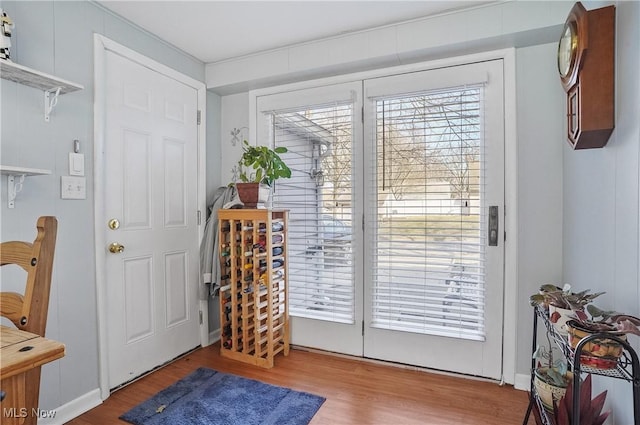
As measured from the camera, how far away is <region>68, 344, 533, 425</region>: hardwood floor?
1843 mm

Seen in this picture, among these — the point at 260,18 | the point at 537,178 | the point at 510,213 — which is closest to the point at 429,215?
the point at 510,213

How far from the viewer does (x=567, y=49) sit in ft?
4.66

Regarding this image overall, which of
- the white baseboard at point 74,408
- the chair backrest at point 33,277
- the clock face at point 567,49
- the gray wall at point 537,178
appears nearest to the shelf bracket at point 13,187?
the chair backrest at point 33,277

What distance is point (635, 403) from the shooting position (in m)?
0.96

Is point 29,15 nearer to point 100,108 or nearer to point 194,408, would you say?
point 100,108

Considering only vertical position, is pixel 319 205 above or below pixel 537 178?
below

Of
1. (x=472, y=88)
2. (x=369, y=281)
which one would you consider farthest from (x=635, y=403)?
(x=472, y=88)

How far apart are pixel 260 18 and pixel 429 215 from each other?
168 cm

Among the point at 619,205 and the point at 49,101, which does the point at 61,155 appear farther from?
the point at 619,205

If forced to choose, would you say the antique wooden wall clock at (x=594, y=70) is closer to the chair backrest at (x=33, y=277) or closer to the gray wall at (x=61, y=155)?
the chair backrest at (x=33, y=277)

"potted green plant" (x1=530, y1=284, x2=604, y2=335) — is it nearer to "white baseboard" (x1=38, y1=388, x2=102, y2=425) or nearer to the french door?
the french door

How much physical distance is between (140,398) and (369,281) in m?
1.62

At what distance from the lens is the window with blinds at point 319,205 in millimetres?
2527

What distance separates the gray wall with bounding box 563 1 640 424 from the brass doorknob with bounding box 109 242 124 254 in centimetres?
250
